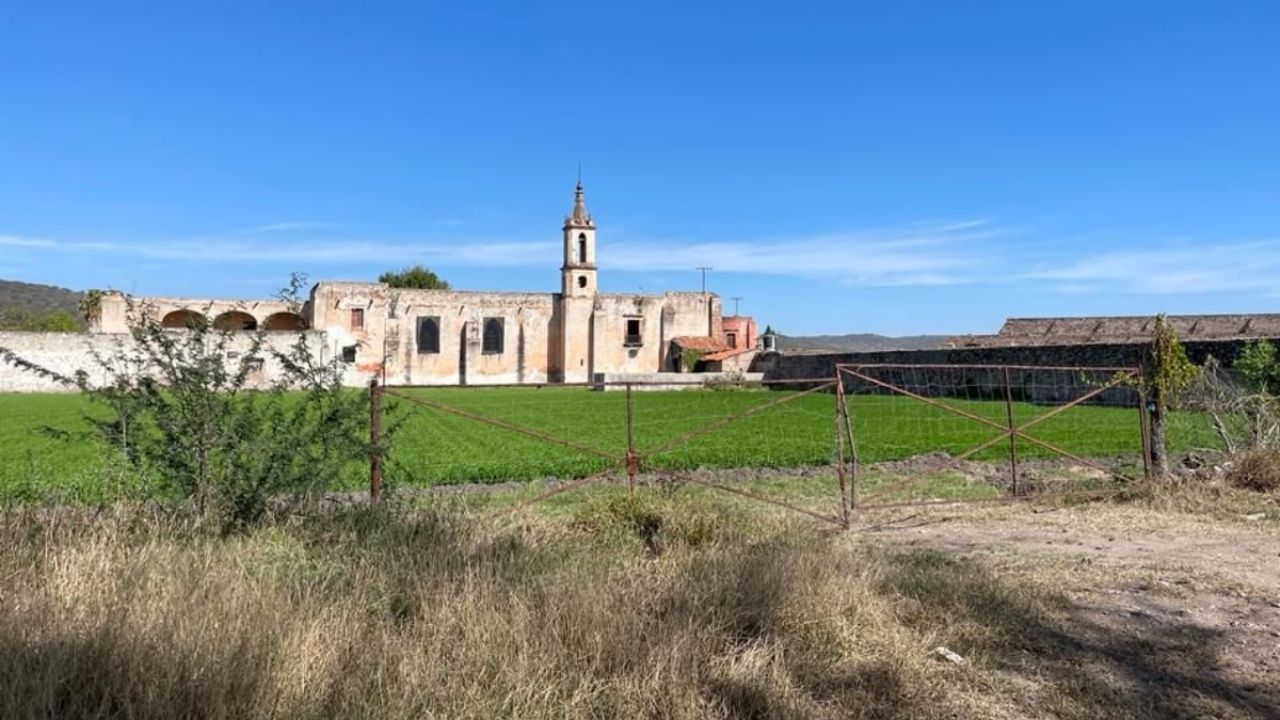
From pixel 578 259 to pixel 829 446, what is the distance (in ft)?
156

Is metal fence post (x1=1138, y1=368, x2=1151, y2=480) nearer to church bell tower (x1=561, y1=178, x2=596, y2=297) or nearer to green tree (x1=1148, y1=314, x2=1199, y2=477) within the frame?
green tree (x1=1148, y1=314, x2=1199, y2=477)

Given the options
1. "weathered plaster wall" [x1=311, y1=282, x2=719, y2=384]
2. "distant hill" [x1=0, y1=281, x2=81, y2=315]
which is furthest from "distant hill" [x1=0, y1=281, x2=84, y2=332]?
"weathered plaster wall" [x1=311, y1=282, x2=719, y2=384]

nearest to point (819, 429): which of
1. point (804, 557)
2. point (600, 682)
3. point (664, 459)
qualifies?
point (664, 459)

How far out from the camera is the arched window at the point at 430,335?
6028 centimetres

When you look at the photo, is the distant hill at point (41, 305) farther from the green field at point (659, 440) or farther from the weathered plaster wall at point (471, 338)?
the green field at point (659, 440)

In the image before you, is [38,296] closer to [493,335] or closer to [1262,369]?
[493,335]

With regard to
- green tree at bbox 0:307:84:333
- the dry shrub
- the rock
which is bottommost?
the rock

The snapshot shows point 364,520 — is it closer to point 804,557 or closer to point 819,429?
point 804,557

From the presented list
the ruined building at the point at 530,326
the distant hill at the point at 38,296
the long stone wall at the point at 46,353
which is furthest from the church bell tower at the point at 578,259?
the distant hill at the point at 38,296

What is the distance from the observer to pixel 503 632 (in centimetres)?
401

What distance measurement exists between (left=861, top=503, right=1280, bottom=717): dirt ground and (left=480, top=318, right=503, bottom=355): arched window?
177 feet

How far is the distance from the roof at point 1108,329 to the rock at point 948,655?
1262 inches

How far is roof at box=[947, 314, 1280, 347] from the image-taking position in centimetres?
3747

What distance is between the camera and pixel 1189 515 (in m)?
9.12
